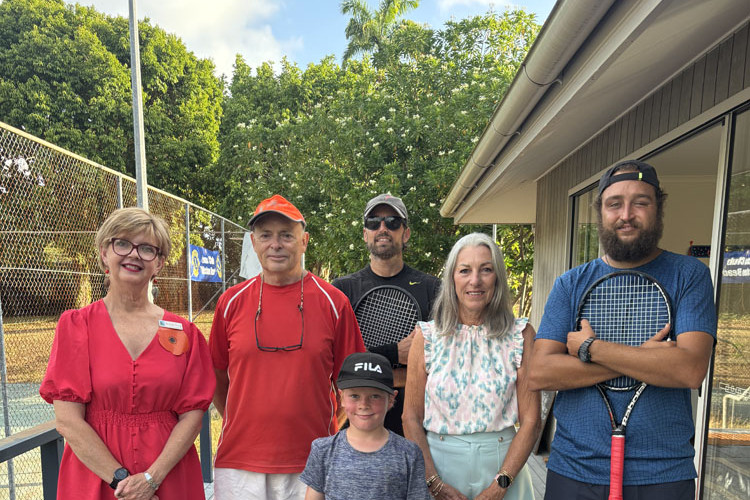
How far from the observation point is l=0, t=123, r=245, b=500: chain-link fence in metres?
4.95

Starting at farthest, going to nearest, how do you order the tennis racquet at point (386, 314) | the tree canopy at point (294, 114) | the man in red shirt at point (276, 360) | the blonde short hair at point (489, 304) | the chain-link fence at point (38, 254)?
the tree canopy at point (294, 114), the chain-link fence at point (38, 254), the tennis racquet at point (386, 314), the man in red shirt at point (276, 360), the blonde short hair at point (489, 304)

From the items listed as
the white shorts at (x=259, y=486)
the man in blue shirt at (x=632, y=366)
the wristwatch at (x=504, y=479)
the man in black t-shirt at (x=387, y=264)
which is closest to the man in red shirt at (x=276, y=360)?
the white shorts at (x=259, y=486)

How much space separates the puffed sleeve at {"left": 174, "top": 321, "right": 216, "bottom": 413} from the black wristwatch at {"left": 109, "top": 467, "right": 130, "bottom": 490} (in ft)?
0.93

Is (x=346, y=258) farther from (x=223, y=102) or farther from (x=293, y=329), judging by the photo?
(x=223, y=102)

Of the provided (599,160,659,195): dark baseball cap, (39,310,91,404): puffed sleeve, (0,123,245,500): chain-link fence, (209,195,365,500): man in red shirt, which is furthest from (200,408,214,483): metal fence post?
(599,160,659,195): dark baseball cap

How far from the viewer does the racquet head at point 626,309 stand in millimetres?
1877

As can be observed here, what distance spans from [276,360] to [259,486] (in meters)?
0.57

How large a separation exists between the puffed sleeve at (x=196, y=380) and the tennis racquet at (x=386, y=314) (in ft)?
2.84

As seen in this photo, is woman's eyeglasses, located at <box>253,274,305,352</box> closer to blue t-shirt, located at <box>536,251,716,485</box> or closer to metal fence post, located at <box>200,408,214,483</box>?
blue t-shirt, located at <box>536,251,716,485</box>

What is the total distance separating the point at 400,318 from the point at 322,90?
69.5 ft

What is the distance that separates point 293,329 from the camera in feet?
8.09

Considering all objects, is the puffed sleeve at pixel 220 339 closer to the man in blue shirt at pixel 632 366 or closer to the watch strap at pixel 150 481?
the watch strap at pixel 150 481

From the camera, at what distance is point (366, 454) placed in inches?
81.0

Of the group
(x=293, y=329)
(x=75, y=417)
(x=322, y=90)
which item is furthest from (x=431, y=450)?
(x=322, y=90)
